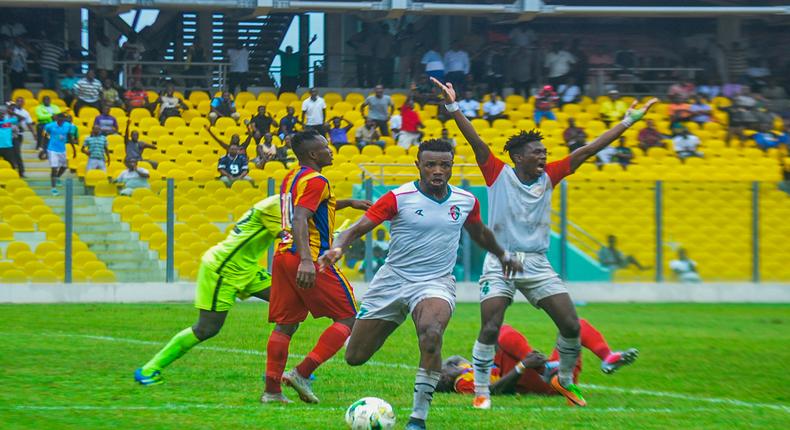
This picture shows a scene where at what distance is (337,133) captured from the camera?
1132 inches

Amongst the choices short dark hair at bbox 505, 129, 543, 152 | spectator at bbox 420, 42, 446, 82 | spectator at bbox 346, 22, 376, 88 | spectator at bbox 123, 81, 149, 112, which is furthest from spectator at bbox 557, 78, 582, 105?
short dark hair at bbox 505, 129, 543, 152

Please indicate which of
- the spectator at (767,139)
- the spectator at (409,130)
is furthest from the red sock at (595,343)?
the spectator at (767,139)

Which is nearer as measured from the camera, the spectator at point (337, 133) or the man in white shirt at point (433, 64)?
the spectator at point (337, 133)

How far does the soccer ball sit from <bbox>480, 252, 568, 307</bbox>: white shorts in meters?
2.14

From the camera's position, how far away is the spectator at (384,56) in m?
33.6

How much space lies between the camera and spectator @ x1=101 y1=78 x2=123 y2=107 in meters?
29.3

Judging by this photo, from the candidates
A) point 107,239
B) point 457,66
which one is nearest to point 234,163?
point 107,239

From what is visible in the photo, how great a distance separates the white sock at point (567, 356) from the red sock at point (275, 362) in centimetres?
222

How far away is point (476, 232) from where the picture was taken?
936cm

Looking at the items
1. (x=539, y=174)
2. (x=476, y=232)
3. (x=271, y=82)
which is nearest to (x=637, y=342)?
(x=539, y=174)

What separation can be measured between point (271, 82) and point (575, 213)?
1138 centimetres

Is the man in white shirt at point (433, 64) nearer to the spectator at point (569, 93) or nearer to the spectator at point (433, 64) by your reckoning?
the spectator at point (433, 64)

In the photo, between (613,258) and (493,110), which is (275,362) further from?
(493,110)

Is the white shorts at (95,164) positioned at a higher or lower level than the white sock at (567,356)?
higher
